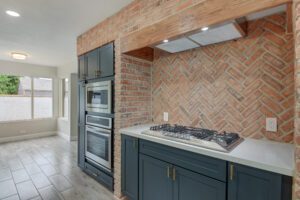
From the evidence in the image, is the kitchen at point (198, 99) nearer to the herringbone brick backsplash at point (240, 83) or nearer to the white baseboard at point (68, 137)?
the herringbone brick backsplash at point (240, 83)

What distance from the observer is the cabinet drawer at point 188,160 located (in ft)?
4.31

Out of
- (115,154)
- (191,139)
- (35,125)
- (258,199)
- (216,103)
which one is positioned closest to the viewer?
(258,199)

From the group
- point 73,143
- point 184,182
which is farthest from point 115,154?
point 73,143

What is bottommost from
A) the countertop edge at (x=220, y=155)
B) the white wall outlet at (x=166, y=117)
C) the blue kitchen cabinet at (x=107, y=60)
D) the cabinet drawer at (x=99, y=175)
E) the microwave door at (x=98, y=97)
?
the cabinet drawer at (x=99, y=175)

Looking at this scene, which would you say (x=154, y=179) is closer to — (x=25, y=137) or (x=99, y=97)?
(x=99, y=97)

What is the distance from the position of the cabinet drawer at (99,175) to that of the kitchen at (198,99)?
3 cm

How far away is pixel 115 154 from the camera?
2.34m

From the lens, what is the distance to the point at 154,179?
181cm

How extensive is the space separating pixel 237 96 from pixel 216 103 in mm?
246

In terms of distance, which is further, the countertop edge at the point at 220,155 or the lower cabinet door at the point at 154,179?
the lower cabinet door at the point at 154,179

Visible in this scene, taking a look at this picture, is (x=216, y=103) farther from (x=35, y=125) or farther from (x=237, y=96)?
(x=35, y=125)

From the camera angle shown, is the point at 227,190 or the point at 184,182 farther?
the point at 184,182

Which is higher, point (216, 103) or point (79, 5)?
point (79, 5)

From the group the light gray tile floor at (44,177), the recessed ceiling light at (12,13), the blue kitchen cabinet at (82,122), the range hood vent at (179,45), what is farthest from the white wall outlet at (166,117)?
the recessed ceiling light at (12,13)
